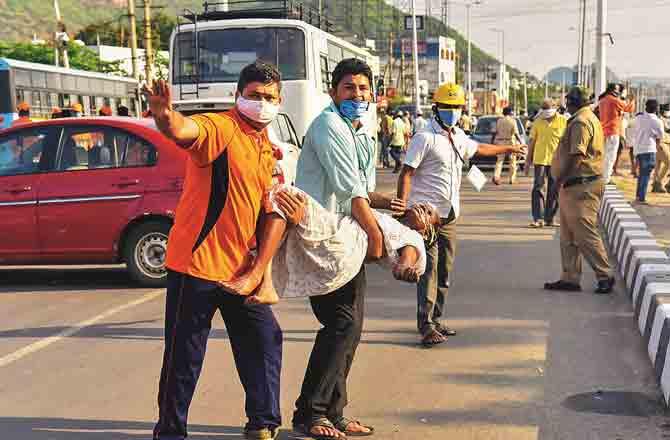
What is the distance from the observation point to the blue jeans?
54.0 ft

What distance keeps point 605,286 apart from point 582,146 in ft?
4.35

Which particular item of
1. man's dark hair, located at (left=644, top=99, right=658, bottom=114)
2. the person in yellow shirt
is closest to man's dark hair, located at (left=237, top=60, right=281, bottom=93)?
the person in yellow shirt

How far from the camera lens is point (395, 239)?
481 centimetres

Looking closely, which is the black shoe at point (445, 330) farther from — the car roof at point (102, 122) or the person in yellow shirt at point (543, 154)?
the person in yellow shirt at point (543, 154)

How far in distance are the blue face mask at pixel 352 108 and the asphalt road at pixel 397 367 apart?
1.68 meters

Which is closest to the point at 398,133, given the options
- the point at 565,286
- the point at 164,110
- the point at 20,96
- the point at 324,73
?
the point at 324,73

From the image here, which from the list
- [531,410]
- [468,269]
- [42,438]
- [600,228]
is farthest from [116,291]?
[600,228]

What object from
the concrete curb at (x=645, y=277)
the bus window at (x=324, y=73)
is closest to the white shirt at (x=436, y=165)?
the concrete curb at (x=645, y=277)

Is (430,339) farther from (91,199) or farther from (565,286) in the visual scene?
(91,199)

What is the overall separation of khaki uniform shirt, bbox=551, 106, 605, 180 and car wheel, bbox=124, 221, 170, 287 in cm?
390

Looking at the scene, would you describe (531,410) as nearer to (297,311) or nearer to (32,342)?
(297,311)

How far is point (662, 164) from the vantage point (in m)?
18.6

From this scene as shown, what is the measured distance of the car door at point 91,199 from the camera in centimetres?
948

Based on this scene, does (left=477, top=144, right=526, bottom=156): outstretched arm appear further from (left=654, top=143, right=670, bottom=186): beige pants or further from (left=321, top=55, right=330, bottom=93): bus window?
(left=654, top=143, right=670, bottom=186): beige pants
